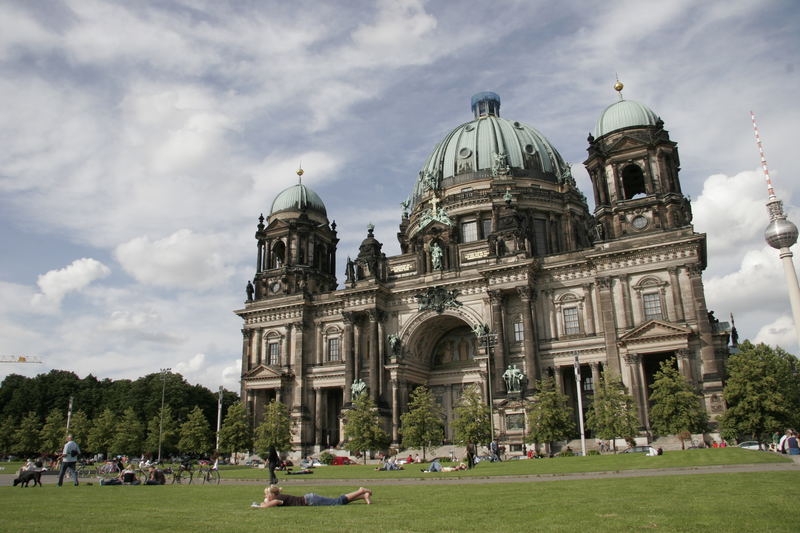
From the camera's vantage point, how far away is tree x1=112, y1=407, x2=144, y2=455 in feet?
249

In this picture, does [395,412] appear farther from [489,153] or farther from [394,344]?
[489,153]

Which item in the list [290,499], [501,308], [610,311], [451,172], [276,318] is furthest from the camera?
[451,172]

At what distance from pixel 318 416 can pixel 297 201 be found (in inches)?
1005

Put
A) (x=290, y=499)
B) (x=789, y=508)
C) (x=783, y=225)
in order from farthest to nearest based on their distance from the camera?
(x=783, y=225)
(x=290, y=499)
(x=789, y=508)

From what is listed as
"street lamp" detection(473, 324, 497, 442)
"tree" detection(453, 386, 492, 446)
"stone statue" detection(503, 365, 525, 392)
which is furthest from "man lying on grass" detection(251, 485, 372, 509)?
"stone statue" detection(503, 365, 525, 392)

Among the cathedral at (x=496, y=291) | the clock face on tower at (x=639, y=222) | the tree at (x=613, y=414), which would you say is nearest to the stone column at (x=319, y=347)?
the cathedral at (x=496, y=291)

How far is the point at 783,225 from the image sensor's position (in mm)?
26578

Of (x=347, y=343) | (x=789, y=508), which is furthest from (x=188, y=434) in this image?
(x=789, y=508)

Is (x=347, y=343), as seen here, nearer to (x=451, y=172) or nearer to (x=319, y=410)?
(x=319, y=410)

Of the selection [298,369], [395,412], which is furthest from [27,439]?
[395,412]

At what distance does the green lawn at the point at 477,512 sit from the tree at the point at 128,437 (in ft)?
210

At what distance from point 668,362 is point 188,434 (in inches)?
1964

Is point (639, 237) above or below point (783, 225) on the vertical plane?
above

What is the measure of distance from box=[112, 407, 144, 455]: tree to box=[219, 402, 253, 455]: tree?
68.8ft
